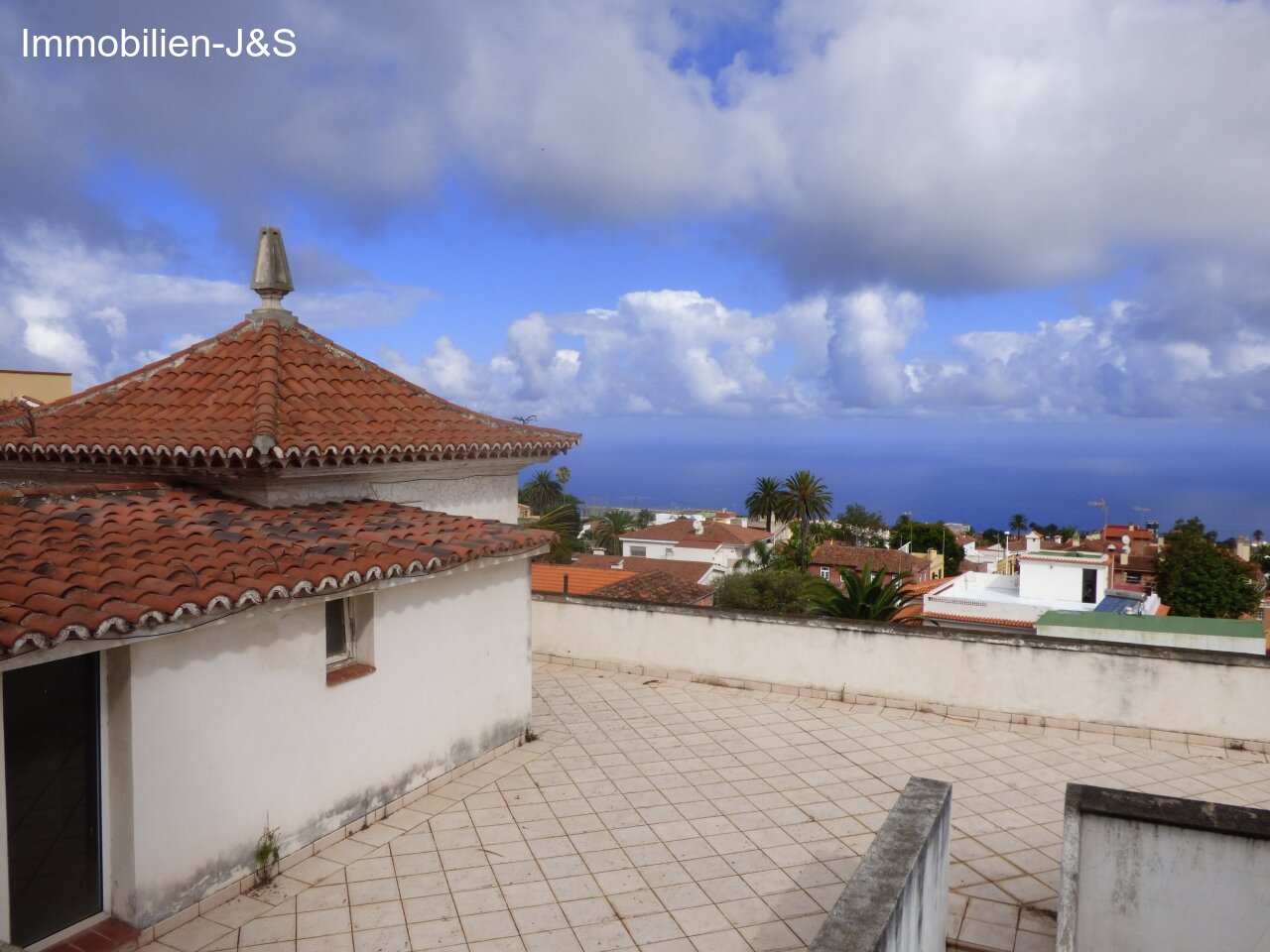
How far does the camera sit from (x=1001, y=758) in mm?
8352

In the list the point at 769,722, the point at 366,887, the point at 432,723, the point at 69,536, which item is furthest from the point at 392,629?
the point at 769,722

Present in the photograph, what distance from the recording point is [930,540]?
78.1 metres

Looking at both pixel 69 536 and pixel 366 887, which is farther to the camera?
pixel 366 887

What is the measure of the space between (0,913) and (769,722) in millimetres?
6821

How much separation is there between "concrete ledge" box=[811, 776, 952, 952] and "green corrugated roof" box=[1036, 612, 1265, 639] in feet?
24.1

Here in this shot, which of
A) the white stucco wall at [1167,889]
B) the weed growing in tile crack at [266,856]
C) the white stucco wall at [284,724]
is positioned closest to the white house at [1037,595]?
the white stucco wall at [284,724]

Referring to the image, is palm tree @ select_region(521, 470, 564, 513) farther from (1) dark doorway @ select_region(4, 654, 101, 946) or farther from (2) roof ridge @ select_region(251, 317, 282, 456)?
(1) dark doorway @ select_region(4, 654, 101, 946)

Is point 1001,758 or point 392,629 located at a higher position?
point 392,629

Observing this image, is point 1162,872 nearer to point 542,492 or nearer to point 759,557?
point 759,557

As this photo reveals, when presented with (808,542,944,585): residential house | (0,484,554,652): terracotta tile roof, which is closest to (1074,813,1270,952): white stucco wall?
(0,484,554,652): terracotta tile roof

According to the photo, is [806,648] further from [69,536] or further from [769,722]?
[69,536]

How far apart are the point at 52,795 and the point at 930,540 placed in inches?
3120

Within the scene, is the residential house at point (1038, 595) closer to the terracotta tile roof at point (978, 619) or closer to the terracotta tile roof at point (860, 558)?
the terracotta tile roof at point (978, 619)

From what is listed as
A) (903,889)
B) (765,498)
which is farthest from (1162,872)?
(765,498)
